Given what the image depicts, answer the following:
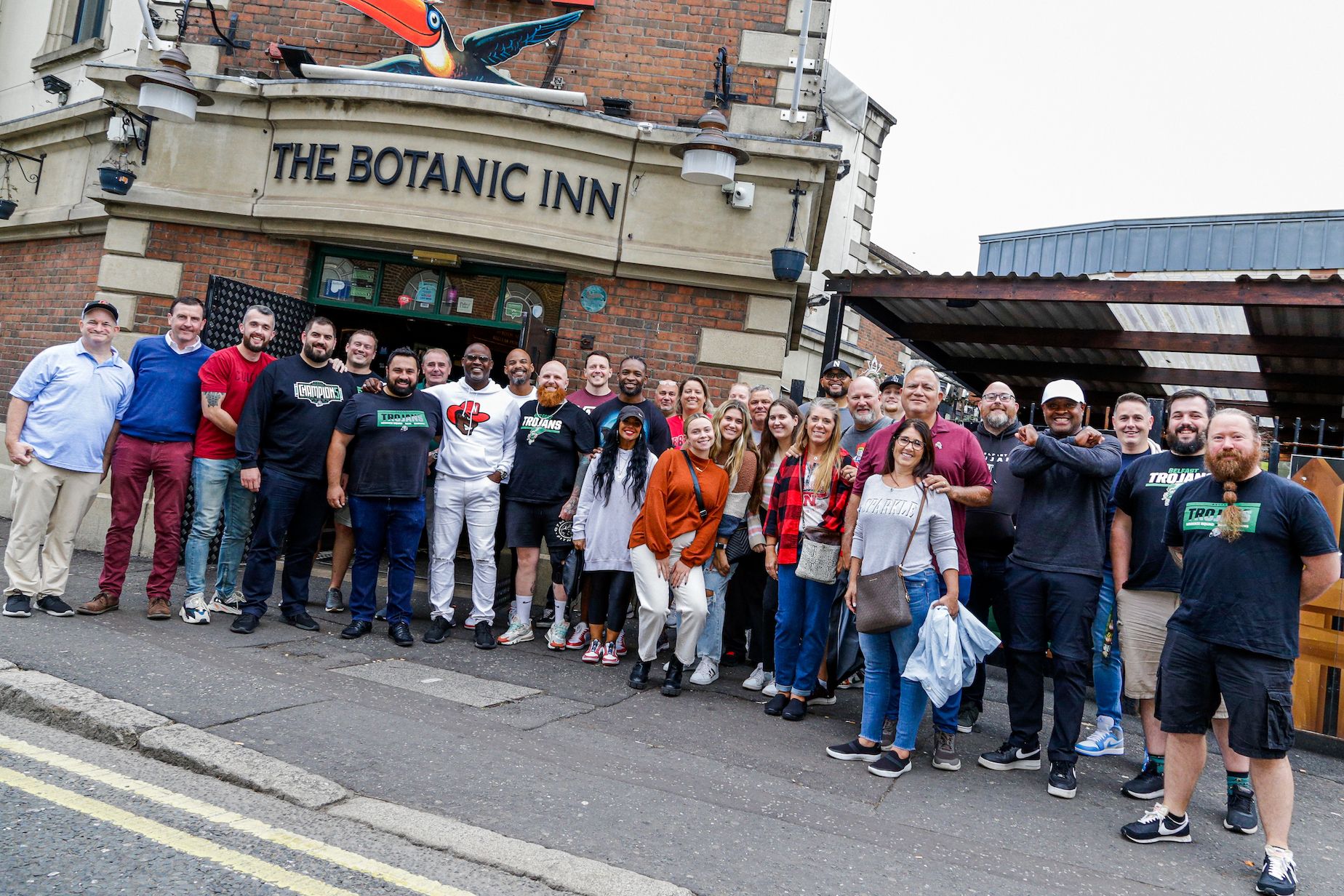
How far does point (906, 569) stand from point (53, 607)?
5647 millimetres

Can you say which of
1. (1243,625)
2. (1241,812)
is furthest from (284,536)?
(1241,812)

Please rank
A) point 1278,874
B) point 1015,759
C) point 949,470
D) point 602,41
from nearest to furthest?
point 1278,874 < point 1015,759 < point 949,470 < point 602,41

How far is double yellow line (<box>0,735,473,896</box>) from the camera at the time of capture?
3.26 metres

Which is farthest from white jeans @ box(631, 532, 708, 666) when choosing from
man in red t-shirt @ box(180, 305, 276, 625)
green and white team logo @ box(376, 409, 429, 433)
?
man in red t-shirt @ box(180, 305, 276, 625)

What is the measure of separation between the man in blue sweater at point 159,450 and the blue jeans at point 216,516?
0.12 m

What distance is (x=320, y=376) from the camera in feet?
22.8

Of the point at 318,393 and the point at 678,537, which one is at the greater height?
the point at 318,393

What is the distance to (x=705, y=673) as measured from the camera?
650 centimetres

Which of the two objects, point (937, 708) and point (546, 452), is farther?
point (546, 452)

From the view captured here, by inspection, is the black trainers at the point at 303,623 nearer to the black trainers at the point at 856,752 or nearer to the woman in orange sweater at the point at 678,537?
the woman in orange sweater at the point at 678,537

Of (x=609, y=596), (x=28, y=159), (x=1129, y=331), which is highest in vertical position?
(x=28, y=159)

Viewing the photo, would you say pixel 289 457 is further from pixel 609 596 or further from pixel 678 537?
pixel 678 537

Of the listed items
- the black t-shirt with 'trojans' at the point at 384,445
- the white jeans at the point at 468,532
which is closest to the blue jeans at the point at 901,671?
the white jeans at the point at 468,532

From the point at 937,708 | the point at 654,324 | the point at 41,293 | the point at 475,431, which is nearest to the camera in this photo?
the point at 937,708
